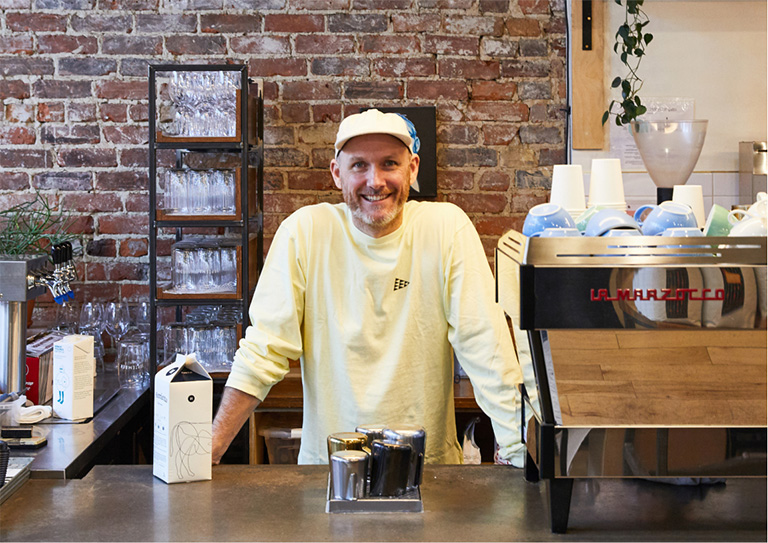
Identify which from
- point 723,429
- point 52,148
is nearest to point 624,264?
point 723,429

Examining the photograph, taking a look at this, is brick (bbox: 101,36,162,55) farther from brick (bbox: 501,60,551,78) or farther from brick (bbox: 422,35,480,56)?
brick (bbox: 501,60,551,78)

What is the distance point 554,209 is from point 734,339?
0.35m

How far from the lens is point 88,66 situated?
11.2ft

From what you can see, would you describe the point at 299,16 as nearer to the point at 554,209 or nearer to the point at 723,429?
the point at 554,209

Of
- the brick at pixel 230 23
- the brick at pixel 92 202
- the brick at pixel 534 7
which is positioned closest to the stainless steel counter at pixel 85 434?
the brick at pixel 92 202

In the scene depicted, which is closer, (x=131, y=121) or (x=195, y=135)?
(x=195, y=135)

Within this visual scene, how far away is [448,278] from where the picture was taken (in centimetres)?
224

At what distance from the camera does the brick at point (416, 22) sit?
11.1 feet

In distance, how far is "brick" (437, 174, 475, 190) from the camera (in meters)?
3.43

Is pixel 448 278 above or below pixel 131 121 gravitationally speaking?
below

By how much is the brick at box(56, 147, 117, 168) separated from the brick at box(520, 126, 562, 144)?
169cm

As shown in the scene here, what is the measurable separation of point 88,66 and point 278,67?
0.78 metres

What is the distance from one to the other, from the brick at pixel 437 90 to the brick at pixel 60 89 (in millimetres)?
1337

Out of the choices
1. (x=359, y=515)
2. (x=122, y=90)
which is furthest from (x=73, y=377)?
(x=122, y=90)
